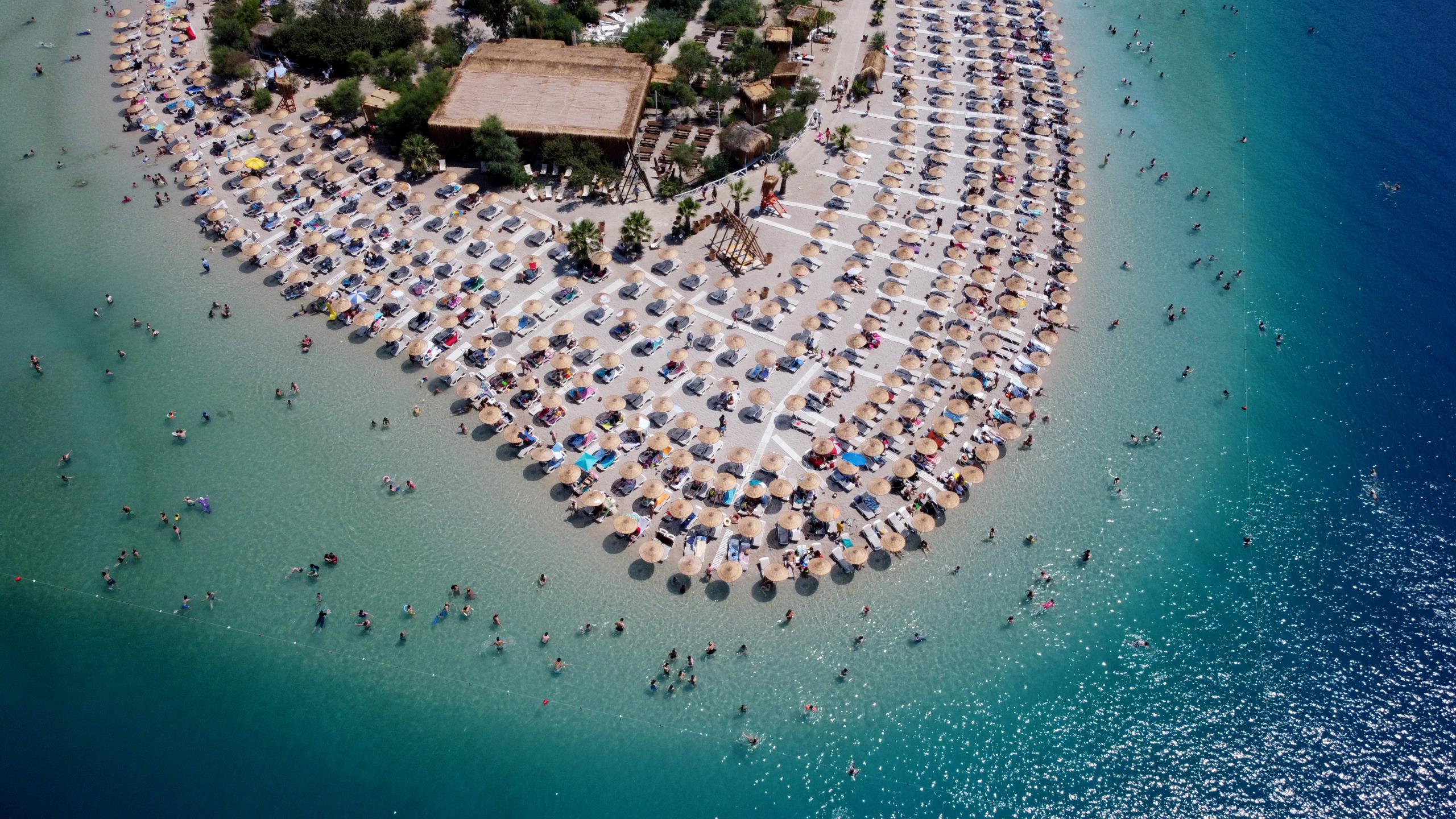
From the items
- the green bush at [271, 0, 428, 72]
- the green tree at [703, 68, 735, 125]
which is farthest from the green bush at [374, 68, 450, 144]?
the green tree at [703, 68, 735, 125]

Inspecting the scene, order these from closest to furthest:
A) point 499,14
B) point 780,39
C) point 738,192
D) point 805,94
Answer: point 738,192
point 805,94
point 499,14
point 780,39

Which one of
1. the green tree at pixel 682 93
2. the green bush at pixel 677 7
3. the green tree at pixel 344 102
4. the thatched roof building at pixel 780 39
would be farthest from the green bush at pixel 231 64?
the thatched roof building at pixel 780 39

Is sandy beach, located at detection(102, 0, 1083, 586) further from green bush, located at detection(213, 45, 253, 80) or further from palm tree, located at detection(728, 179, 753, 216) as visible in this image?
green bush, located at detection(213, 45, 253, 80)

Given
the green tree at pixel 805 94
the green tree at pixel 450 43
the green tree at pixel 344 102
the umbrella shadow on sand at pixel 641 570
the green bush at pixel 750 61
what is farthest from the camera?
the green tree at pixel 450 43

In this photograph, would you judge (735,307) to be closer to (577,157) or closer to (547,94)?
(577,157)

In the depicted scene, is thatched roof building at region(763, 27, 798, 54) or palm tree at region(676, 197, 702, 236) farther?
thatched roof building at region(763, 27, 798, 54)

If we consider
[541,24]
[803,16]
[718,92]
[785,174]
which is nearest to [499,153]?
[718,92]

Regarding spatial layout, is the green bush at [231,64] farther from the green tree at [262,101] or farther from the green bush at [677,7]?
the green bush at [677,7]
